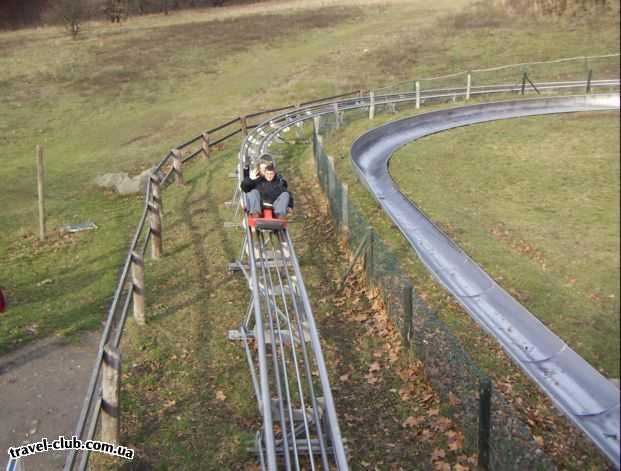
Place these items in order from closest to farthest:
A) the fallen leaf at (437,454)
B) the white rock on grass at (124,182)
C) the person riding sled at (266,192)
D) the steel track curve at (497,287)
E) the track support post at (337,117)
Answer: the steel track curve at (497,287)
the fallen leaf at (437,454)
the person riding sled at (266,192)
the white rock on grass at (124,182)
the track support post at (337,117)

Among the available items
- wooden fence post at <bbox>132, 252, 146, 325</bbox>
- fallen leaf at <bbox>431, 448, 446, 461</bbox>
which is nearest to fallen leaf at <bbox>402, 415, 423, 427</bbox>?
fallen leaf at <bbox>431, 448, 446, 461</bbox>

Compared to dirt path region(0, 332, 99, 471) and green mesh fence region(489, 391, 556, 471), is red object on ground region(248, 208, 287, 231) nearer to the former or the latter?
dirt path region(0, 332, 99, 471)

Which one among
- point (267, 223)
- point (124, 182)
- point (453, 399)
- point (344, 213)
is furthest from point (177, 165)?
point (453, 399)

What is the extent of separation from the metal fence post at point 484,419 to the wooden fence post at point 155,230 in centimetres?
903

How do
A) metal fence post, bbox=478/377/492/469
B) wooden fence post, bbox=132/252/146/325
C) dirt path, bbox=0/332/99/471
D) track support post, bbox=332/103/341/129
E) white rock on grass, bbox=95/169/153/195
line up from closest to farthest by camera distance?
metal fence post, bbox=478/377/492/469 < dirt path, bbox=0/332/99/471 < wooden fence post, bbox=132/252/146/325 < white rock on grass, bbox=95/169/153/195 < track support post, bbox=332/103/341/129

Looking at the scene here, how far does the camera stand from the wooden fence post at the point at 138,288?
11955mm

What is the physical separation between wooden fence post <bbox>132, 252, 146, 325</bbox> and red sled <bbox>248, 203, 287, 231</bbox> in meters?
2.14

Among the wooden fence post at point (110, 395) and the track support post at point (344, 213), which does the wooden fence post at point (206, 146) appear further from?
the wooden fence post at point (110, 395)

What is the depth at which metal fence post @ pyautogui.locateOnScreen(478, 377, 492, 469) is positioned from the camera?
733 centimetres

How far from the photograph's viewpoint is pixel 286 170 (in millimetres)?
22891

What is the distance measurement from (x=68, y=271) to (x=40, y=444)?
7.70 metres

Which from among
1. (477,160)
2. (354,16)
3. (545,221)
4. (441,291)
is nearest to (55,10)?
(354,16)

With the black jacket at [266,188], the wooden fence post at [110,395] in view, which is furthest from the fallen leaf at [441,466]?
the black jacket at [266,188]

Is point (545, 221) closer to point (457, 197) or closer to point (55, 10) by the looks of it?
point (457, 197)
